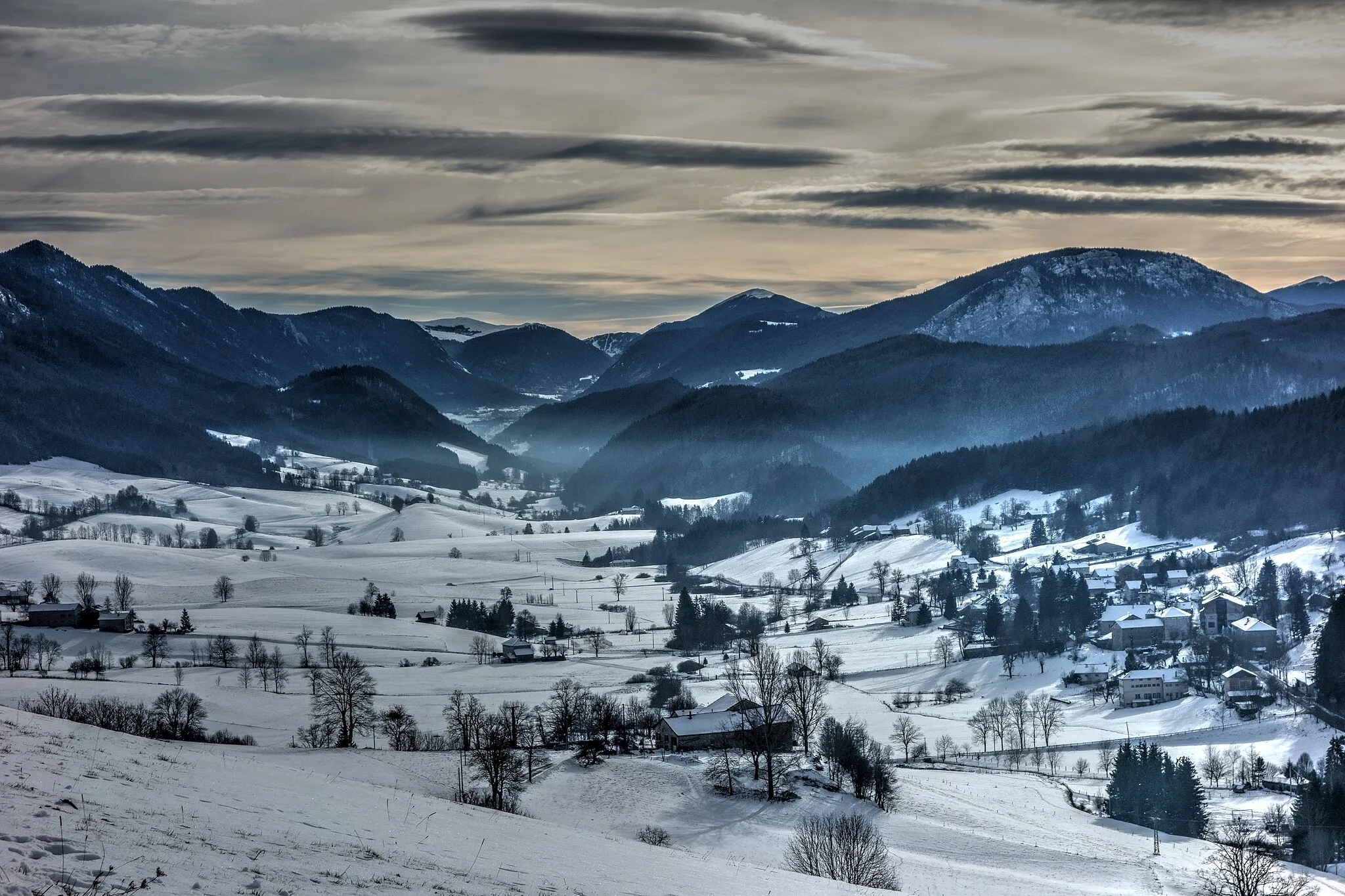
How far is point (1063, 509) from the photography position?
163375 millimetres

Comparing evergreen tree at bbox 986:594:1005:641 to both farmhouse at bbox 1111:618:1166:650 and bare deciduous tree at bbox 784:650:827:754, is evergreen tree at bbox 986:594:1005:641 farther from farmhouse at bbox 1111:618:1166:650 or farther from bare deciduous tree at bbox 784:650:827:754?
bare deciduous tree at bbox 784:650:827:754

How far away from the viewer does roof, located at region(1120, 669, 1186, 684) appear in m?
76.4

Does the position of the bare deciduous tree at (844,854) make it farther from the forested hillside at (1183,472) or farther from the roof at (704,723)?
the forested hillside at (1183,472)

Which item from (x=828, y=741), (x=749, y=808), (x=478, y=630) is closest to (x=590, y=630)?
(x=478, y=630)

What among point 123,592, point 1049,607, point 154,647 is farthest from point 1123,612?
point 123,592

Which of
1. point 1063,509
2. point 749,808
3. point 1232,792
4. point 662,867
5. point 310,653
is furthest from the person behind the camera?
point 1063,509

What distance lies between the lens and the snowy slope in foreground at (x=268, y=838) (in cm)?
1362

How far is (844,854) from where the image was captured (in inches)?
1131

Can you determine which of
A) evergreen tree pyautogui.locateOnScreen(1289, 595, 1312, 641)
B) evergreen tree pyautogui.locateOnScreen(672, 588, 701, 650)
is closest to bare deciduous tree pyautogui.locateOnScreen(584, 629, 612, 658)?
evergreen tree pyautogui.locateOnScreen(672, 588, 701, 650)

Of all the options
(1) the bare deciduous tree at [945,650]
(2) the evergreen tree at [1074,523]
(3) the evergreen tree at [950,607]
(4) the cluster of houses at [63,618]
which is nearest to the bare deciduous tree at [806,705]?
(1) the bare deciduous tree at [945,650]

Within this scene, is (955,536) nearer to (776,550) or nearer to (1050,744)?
(776,550)

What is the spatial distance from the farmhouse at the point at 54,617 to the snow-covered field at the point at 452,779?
5493mm

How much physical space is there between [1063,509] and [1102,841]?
130731 millimetres

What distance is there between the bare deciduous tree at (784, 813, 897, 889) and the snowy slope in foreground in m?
4.27
